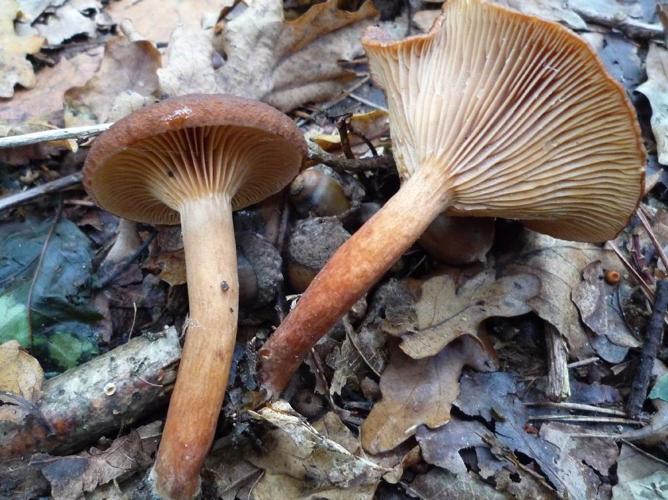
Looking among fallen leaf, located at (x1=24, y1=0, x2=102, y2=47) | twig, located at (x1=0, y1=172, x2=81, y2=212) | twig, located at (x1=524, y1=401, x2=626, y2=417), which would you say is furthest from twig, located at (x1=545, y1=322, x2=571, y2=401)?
fallen leaf, located at (x1=24, y1=0, x2=102, y2=47)

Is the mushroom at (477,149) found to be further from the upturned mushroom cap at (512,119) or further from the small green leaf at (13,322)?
the small green leaf at (13,322)

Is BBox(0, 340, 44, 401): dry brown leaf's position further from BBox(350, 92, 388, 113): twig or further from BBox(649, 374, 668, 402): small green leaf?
BBox(649, 374, 668, 402): small green leaf

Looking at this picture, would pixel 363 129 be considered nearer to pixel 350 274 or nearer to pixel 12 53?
pixel 350 274

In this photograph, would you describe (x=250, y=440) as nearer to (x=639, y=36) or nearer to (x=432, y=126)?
(x=432, y=126)

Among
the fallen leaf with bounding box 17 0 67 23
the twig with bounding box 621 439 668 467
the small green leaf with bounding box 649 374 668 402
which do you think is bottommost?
the twig with bounding box 621 439 668 467

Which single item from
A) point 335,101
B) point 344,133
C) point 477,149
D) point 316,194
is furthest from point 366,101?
point 477,149
